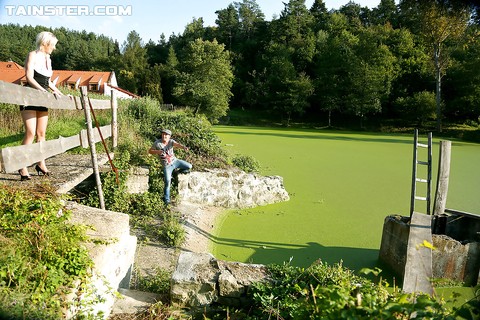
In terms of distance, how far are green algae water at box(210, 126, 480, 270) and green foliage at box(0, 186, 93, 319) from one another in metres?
2.56

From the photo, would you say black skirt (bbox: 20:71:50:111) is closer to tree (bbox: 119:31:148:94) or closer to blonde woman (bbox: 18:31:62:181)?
blonde woman (bbox: 18:31:62:181)

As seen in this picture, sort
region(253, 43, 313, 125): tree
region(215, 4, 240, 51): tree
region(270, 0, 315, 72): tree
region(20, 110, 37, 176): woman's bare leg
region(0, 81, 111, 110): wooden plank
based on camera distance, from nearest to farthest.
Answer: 1. region(0, 81, 111, 110): wooden plank
2. region(20, 110, 37, 176): woman's bare leg
3. region(253, 43, 313, 125): tree
4. region(270, 0, 315, 72): tree
5. region(215, 4, 240, 51): tree

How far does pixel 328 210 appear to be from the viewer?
6.88 meters

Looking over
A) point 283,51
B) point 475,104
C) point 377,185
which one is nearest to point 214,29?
point 283,51

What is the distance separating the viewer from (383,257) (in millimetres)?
4965

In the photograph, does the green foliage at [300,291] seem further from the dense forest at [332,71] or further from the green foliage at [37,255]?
the dense forest at [332,71]

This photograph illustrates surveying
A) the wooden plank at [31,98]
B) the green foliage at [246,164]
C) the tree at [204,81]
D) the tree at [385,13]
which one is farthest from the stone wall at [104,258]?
the tree at [385,13]

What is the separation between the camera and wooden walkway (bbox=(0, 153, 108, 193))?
11.5 feet

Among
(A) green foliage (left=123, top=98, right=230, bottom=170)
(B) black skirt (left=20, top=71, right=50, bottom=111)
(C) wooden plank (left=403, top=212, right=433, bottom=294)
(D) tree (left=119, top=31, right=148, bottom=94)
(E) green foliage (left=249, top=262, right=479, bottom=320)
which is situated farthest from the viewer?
(D) tree (left=119, top=31, right=148, bottom=94)

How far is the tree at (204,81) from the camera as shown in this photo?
27.4 meters

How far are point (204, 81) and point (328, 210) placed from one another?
77.1 feet

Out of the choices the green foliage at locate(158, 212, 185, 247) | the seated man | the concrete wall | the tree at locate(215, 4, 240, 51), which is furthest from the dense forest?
the green foliage at locate(158, 212, 185, 247)

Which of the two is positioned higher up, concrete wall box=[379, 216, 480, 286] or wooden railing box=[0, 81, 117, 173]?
wooden railing box=[0, 81, 117, 173]

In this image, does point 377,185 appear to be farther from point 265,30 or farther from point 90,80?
point 265,30
